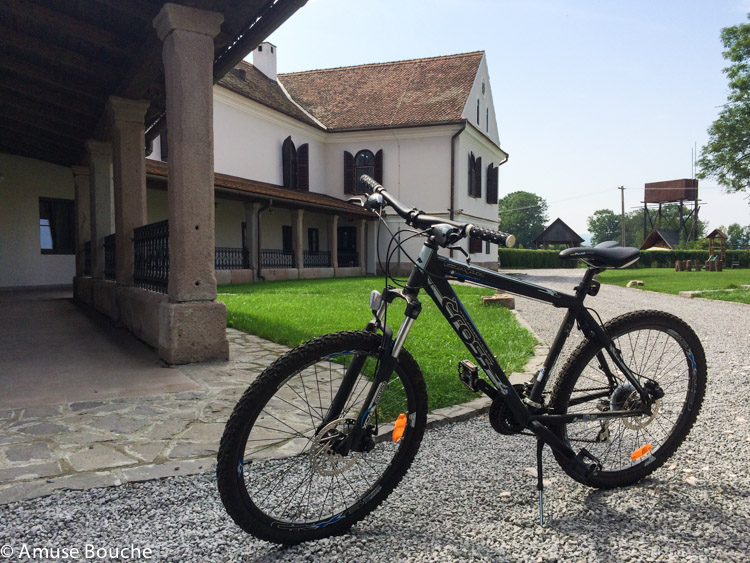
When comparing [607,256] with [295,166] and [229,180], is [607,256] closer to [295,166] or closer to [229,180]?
[229,180]

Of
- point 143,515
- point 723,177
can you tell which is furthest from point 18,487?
point 723,177

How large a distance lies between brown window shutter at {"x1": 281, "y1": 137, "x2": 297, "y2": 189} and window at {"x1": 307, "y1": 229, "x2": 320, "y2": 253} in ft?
9.02

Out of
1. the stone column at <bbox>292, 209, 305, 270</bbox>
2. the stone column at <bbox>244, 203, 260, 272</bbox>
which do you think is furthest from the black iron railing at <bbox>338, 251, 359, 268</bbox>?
the stone column at <bbox>244, 203, 260, 272</bbox>

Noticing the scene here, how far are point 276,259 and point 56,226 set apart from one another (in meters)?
8.17

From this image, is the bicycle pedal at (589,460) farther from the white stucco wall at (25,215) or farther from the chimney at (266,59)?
the chimney at (266,59)

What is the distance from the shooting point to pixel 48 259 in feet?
49.7

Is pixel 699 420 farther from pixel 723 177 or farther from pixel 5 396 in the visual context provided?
pixel 723 177

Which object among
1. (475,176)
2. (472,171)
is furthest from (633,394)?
(475,176)

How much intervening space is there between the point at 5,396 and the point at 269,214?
61.6ft

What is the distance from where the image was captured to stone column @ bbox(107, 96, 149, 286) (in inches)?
287

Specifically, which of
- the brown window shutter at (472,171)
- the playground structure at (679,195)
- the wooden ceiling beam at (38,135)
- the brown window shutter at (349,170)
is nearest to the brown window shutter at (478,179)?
the brown window shutter at (472,171)

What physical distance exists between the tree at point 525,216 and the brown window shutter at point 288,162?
79.3m

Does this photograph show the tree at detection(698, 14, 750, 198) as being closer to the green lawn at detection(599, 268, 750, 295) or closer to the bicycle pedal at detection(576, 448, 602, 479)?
the green lawn at detection(599, 268, 750, 295)

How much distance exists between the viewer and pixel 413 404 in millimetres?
2258
